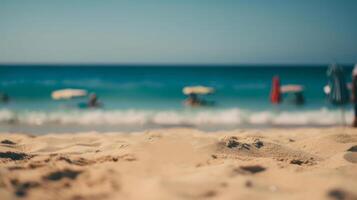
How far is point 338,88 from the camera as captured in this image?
31.6 ft

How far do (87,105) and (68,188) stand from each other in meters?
12.4

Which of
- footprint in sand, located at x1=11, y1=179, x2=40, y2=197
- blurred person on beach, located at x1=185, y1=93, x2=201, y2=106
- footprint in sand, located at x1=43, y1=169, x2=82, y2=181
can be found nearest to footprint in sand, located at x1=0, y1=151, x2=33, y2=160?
footprint in sand, located at x1=43, y1=169, x2=82, y2=181

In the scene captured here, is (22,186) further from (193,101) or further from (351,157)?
(193,101)

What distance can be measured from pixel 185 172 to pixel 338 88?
25.9 ft

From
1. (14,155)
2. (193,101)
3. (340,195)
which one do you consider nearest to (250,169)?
(340,195)

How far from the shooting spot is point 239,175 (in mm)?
2902

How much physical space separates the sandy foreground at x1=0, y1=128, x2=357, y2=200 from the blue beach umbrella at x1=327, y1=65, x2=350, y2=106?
577 cm

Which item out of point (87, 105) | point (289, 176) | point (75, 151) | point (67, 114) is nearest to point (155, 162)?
point (289, 176)

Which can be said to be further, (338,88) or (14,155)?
(338,88)

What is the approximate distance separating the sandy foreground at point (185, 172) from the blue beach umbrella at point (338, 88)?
18.9 feet

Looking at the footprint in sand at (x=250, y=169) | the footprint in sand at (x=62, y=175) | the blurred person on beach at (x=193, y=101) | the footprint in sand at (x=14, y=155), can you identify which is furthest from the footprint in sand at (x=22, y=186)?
the blurred person on beach at (x=193, y=101)

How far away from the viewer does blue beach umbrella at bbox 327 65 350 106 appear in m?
9.60

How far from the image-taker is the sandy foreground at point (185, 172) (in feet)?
8.20

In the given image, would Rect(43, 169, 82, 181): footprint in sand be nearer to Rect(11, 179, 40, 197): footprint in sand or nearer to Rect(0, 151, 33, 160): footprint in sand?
Rect(11, 179, 40, 197): footprint in sand
